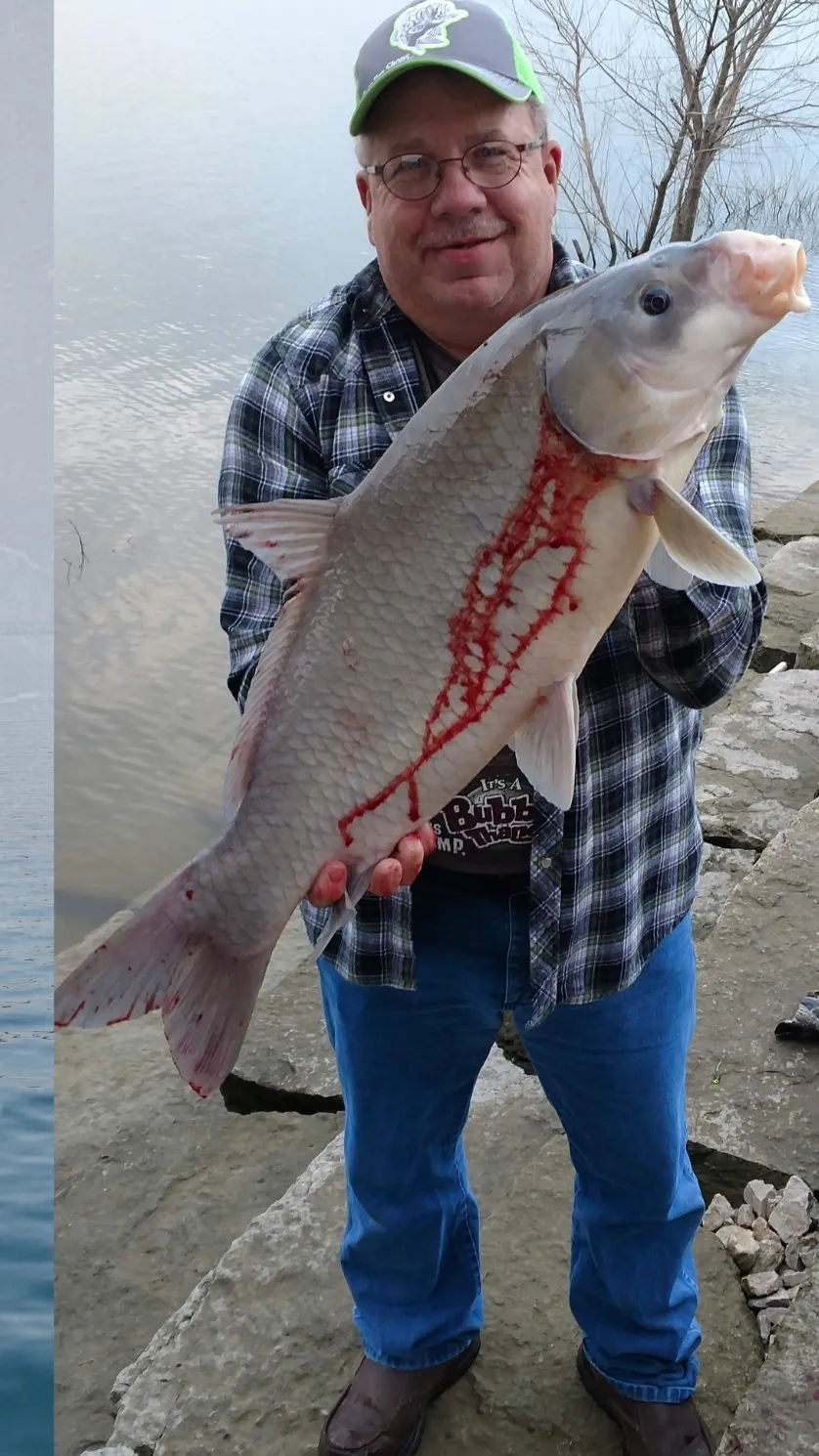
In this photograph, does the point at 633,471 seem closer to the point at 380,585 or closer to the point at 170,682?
the point at 380,585

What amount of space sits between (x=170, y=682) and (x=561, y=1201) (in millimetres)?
3855

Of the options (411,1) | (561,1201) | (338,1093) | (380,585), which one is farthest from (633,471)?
(338,1093)

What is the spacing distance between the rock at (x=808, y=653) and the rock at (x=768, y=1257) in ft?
8.24

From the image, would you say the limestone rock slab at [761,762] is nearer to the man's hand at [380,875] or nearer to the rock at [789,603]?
the rock at [789,603]

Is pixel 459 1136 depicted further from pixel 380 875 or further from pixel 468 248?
pixel 468 248

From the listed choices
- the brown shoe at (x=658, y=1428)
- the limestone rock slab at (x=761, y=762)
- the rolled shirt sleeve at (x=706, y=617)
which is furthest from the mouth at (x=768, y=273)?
the limestone rock slab at (x=761, y=762)

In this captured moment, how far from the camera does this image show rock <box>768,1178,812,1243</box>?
5.90 ft

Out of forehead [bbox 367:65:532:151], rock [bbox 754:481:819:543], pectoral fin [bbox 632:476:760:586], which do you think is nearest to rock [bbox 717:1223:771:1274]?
pectoral fin [bbox 632:476:760:586]

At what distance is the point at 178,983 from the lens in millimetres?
1126

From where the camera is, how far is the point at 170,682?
17.5 ft

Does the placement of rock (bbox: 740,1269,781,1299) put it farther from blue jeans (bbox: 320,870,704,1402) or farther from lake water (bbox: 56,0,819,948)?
lake water (bbox: 56,0,819,948)

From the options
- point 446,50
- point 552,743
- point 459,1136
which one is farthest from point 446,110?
point 459,1136

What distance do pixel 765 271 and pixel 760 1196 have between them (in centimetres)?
150

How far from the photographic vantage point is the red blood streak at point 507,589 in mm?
948
